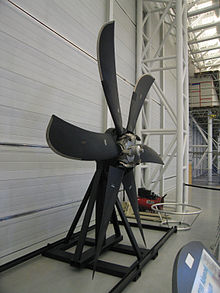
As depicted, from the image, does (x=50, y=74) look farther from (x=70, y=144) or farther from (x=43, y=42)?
(x=70, y=144)

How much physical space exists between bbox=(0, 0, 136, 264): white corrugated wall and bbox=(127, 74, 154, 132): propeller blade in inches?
44.0

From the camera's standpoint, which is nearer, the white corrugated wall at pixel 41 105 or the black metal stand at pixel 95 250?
the black metal stand at pixel 95 250

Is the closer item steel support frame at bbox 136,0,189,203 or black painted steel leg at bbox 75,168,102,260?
black painted steel leg at bbox 75,168,102,260

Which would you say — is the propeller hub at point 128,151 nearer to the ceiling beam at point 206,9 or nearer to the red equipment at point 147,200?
the red equipment at point 147,200

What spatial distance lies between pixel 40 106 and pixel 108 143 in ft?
4.14

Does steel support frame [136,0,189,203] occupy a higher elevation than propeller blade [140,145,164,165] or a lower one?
higher

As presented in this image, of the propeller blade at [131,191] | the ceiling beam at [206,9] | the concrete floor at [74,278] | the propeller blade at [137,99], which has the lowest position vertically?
the concrete floor at [74,278]

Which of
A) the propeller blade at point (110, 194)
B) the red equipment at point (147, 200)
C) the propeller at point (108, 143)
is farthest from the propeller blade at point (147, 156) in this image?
the red equipment at point (147, 200)

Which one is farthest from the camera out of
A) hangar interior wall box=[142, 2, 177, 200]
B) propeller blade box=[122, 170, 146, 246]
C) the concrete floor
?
hangar interior wall box=[142, 2, 177, 200]

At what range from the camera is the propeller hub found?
2.63 m

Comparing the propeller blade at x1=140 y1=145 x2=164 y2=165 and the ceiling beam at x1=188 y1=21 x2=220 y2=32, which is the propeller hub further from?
the ceiling beam at x1=188 y1=21 x2=220 y2=32

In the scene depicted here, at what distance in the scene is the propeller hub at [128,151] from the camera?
8.64ft

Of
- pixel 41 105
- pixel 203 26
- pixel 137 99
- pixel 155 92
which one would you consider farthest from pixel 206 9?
pixel 41 105

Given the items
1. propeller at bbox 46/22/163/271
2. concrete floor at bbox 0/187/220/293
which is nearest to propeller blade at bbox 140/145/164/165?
propeller at bbox 46/22/163/271
